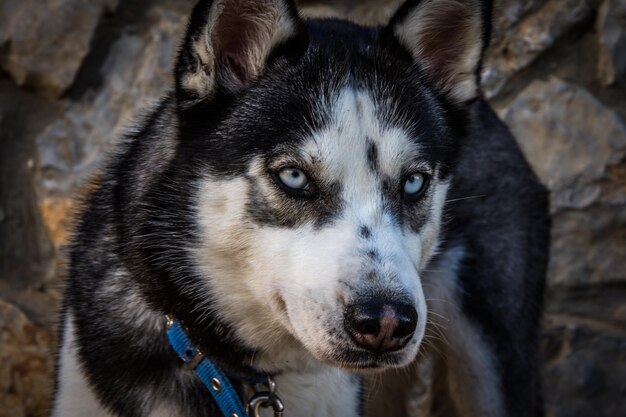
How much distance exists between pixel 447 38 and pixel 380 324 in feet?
3.57

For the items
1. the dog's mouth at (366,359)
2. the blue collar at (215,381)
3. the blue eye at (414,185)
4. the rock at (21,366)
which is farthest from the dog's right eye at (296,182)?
the rock at (21,366)

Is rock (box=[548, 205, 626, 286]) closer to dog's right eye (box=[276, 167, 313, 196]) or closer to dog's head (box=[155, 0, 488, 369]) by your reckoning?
dog's head (box=[155, 0, 488, 369])

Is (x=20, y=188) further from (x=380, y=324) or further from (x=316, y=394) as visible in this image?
(x=380, y=324)

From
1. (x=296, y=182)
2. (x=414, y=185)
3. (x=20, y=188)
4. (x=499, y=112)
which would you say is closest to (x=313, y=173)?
(x=296, y=182)

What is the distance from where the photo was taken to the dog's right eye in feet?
7.83

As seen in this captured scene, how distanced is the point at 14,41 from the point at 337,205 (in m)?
2.15

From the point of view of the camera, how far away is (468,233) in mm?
3373

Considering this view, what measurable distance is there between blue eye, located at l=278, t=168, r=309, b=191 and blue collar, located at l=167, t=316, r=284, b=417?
1.78 ft

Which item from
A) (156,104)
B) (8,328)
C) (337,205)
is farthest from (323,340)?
(8,328)

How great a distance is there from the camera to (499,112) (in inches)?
161

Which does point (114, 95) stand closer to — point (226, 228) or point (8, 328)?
point (8, 328)

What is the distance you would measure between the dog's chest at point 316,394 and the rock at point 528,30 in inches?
72.0

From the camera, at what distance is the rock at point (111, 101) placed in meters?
4.04

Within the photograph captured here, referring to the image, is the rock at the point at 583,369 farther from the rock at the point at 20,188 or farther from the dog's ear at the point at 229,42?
the rock at the point at 20,188
